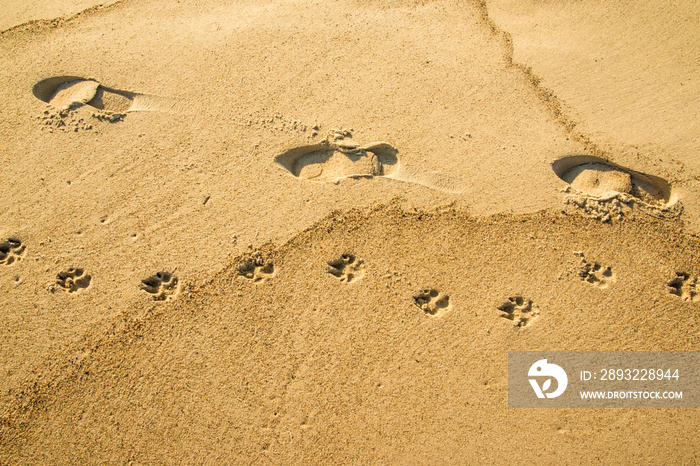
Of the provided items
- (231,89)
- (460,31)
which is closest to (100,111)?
(231,89)

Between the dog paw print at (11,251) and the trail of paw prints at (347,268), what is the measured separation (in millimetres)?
1816

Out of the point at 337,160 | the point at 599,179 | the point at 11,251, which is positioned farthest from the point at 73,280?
the point at 599,179

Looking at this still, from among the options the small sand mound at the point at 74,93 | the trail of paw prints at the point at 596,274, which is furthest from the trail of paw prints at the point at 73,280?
the trail of paw prints at the point at 596,274

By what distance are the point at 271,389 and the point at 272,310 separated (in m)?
0.40

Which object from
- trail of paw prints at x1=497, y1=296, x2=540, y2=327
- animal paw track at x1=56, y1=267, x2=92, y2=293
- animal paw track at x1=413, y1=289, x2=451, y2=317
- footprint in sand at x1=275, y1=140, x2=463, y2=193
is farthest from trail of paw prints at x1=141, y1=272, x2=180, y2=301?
trail of paw prints at x1=497, y1=296, x2=540, y2=327

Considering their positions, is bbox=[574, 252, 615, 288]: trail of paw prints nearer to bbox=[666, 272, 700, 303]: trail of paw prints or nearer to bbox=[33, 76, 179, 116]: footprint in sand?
bbox=[666, 272, 700, 303]: trail of paw prints

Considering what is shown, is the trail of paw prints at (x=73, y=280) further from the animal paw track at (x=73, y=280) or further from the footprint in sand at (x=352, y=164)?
the footprint in sand at (x=352, y=164)

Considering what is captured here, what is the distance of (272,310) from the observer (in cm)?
224

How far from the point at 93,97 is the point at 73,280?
134 cm

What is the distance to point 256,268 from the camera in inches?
91.7

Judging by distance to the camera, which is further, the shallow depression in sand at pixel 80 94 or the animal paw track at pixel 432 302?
the shallow depression in sand at pixel 80 94

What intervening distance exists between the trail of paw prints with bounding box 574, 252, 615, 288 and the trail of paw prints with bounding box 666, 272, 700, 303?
0.33m

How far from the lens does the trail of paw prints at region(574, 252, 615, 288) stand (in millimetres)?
2326

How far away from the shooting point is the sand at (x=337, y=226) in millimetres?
2055
